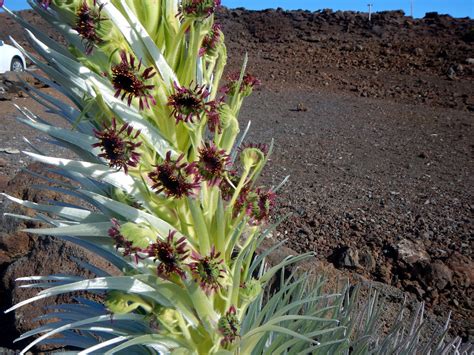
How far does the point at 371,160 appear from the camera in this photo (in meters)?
4.59

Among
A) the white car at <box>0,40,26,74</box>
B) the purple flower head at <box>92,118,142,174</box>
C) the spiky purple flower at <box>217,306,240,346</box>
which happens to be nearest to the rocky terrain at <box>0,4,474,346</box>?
the spiky purple flower at <box>217,306,240,346</box>

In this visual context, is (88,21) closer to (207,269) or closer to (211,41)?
(211,41)

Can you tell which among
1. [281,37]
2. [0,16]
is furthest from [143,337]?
[0,16]

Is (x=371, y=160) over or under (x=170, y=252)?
over

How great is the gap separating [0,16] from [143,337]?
70.8 ft

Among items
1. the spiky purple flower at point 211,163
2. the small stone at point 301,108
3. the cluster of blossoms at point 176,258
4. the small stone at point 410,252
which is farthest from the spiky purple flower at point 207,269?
the small stone at point 301,108

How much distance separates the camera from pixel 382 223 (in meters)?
3.01

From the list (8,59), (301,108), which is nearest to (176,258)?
(301,108)

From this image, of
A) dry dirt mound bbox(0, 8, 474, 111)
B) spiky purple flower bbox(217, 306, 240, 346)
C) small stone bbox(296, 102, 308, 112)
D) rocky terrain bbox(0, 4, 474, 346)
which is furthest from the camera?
dry dirt mound bbox(0, 8, 474, 111)

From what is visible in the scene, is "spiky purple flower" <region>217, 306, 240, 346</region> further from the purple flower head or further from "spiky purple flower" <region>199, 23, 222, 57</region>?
"spiky purple flower" <region>199, 23, 222, 57</region>

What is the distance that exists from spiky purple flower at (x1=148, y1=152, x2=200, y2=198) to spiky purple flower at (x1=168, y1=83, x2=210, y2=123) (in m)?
0.07

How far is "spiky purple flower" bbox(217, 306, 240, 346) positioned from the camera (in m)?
0.89

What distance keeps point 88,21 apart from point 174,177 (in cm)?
26

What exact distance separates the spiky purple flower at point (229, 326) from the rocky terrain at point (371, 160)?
1094mm
